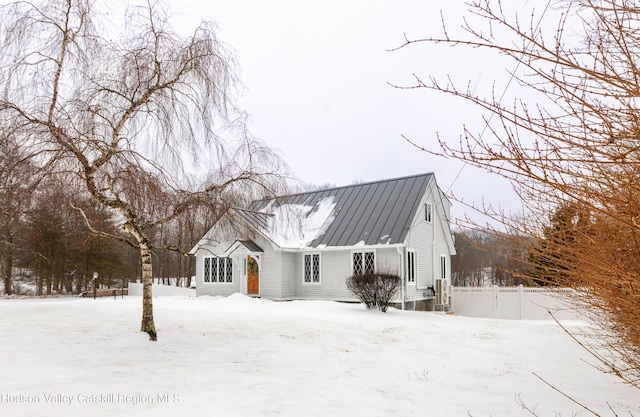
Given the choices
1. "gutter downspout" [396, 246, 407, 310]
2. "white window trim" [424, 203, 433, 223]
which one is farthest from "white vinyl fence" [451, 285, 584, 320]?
"gutter downspout" [396, 246, 407, 310]

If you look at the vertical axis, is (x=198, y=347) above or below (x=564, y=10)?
below

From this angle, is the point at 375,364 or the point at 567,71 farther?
the point at 375,364

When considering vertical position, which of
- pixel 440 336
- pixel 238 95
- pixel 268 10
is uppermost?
pixel 268 10

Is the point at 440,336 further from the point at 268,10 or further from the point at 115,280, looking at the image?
the point at 115,280

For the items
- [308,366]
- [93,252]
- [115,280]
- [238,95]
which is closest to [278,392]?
[308,366]

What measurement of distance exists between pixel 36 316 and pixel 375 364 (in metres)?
10.7

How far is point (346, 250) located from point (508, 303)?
295 inches

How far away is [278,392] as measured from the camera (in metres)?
5.82

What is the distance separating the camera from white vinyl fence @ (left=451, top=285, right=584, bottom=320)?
1911 centimetres

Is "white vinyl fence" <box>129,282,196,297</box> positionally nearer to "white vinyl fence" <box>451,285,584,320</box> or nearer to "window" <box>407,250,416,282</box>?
"window" <box>407,250,416,282</box>

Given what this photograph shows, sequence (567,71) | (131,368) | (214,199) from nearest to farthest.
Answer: (567,71) → (131,368) → (214,199)

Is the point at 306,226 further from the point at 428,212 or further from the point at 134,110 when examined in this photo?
the point at 134,110

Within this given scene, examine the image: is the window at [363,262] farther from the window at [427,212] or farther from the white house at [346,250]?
the window at [427,212]

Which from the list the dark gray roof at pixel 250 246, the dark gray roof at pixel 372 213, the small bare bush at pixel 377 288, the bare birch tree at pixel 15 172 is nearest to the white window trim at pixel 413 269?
the dark gray roof at pixel 372 213
